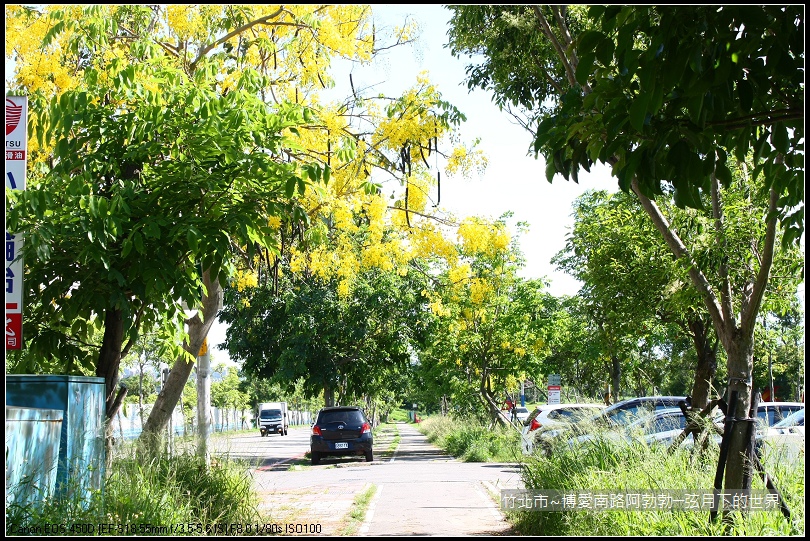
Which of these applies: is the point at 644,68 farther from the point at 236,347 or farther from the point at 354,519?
the point at 236,347

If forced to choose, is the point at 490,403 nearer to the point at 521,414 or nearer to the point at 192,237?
the point at 521,414

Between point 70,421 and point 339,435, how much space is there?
20693 millimetres

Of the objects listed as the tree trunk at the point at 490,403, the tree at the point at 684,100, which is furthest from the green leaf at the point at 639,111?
the tree trunk at the point at 490,403

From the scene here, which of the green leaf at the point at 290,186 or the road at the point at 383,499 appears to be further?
the road at the point at 383,499

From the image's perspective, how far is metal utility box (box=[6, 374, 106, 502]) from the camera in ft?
22.7

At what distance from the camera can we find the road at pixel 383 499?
9859mm

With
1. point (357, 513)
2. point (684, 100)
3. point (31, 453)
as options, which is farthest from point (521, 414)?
point (684, 100)

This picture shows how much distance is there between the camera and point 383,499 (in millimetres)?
13828

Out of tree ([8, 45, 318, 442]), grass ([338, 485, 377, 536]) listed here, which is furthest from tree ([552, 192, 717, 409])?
tree ([8, 45, 318, 442])

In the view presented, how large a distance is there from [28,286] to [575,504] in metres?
5.95

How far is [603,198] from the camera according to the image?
1012 inches

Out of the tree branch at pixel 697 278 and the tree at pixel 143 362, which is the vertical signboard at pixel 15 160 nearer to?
the tree branch at pixel 697 278

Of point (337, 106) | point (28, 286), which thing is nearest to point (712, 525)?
point (28, 286)

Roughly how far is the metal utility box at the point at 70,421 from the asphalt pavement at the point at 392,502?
2.47m
